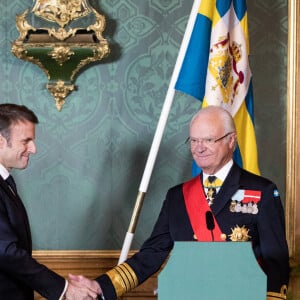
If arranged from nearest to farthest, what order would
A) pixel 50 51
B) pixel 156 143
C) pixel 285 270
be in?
1. pixel 285 270
2. pixel 156 143
3. pixel 50 51

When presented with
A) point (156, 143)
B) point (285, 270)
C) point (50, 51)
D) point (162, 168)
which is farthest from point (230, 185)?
point (50, 51)

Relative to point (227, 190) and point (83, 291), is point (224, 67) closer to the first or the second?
point (227, 190)

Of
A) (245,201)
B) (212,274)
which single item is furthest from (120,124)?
(212,274)

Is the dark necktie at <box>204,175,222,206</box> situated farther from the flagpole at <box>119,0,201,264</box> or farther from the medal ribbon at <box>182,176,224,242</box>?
the flagpole at <box>119,0,201,264</box>

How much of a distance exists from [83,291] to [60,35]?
64.7 inches

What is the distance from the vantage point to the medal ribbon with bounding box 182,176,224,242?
3.23 metres

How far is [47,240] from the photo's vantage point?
4539mm

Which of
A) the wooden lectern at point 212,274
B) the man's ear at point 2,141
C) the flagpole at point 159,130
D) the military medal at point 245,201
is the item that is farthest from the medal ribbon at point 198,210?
the wooden lectern at point 212,274

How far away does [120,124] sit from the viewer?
14.8ft

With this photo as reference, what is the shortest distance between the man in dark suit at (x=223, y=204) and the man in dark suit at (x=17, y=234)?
8.8 inches

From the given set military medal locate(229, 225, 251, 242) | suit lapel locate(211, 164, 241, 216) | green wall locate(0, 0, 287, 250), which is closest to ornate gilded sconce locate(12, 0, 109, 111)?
green wall locate(0, 0, 287, 250)

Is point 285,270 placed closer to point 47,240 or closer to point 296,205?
point 296,205

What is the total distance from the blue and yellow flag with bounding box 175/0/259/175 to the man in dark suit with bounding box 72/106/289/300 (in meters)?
0.78

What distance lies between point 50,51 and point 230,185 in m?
1.57
